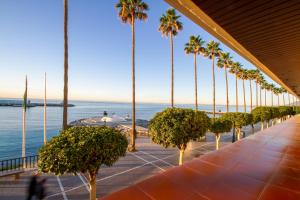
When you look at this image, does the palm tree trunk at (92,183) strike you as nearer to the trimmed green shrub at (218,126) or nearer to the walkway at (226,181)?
the walkway at (226,181)

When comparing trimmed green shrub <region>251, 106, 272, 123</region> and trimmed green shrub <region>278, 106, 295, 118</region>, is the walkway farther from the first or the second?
trimmed green shrub <region>278, 106, 295, 118</region>

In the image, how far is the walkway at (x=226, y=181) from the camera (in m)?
3.45

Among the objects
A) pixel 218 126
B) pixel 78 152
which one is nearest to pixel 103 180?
pixel 78 152

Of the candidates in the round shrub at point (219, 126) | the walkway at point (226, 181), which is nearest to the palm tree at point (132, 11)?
the round shrub at point (219, 126)

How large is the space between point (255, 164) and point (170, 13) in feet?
84.0

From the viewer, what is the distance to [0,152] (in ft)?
108

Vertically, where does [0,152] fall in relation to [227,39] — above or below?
below

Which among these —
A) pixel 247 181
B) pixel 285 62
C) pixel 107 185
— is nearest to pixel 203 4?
pixel 247 181

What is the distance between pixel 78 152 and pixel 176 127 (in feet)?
21.9

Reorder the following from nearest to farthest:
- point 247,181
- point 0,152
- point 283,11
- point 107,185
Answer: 1. point 283,11
2. point 247,181
3. point 107,185
4. point 0,152

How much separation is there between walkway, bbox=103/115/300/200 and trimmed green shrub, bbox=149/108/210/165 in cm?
578

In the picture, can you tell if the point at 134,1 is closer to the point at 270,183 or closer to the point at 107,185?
the point at 107,185

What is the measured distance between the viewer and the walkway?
3.45 meters

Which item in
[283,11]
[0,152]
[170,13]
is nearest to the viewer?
[283,11]
